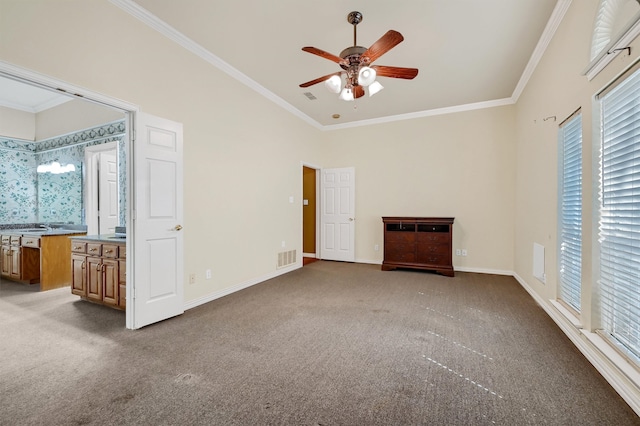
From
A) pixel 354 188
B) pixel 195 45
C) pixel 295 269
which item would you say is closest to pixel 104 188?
pixel 195 45

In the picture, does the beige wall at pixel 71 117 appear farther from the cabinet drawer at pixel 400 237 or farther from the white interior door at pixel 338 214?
the cabinet drawer at pixel 400 237

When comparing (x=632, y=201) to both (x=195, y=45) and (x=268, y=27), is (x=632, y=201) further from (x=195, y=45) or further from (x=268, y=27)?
(x=195, y=45)

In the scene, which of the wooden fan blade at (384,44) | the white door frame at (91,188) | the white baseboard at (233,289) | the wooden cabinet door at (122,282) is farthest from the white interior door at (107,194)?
the wooden fan blade at (384,44)

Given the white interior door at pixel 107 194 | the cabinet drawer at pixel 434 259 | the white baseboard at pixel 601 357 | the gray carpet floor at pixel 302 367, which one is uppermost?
the white interior door at pixel 107 194

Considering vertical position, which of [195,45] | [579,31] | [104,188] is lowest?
[104,188]

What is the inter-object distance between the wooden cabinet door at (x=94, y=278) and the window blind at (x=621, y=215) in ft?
15.9

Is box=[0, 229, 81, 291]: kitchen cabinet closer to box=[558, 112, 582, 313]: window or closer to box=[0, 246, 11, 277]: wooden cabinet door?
box=[0, 246, 11, 277]: wooden cabinet door

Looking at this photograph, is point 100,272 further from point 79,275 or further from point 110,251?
point 79,275

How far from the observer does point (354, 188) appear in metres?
6.23

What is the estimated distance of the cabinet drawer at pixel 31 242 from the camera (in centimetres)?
413

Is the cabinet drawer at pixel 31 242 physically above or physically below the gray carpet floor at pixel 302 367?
above

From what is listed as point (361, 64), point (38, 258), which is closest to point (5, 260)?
point (38, 258)

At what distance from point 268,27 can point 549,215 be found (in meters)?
3.77

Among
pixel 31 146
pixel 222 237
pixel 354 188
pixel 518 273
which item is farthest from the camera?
pixel 354 188
